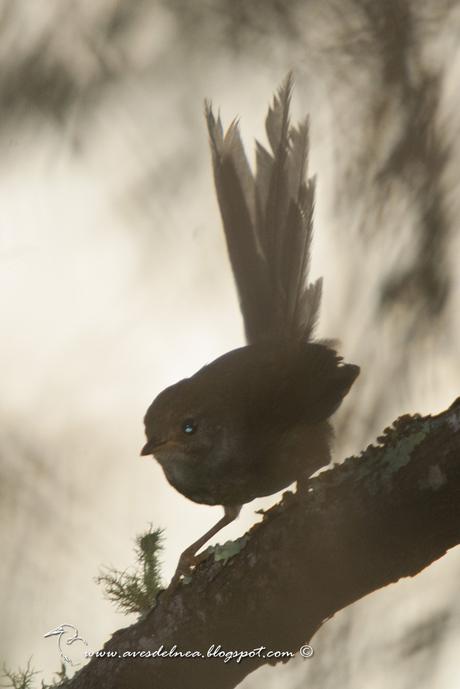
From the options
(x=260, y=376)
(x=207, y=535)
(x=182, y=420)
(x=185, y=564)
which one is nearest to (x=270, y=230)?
(x=260, y=376)

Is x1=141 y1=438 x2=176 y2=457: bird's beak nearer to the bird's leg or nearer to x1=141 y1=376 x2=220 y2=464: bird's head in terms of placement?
x1=141 y1=376 x2=220 y2=464: bird's head

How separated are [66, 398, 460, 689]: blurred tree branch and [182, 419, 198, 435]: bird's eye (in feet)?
3.19

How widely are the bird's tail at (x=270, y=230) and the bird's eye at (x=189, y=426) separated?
0.61 metres

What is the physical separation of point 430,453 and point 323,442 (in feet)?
4.69

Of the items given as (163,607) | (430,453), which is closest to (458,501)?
(430,453)

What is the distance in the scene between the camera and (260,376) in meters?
4.09

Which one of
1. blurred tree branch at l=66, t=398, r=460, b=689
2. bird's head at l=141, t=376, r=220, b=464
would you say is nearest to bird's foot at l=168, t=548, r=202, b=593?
blurred tree branch at l=66, t=398, r=460, b=689

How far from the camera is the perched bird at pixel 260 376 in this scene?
392 centimetres

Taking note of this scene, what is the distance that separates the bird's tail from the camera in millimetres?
4180

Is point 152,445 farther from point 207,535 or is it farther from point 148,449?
point 207,535

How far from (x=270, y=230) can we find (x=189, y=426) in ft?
3.32

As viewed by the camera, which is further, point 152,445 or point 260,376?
point 260,376

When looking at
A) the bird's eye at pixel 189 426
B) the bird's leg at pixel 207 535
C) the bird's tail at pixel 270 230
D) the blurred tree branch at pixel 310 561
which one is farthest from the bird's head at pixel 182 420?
the blurred tree branch at pixel 310 561

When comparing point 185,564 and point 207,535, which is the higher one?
point 207,535
